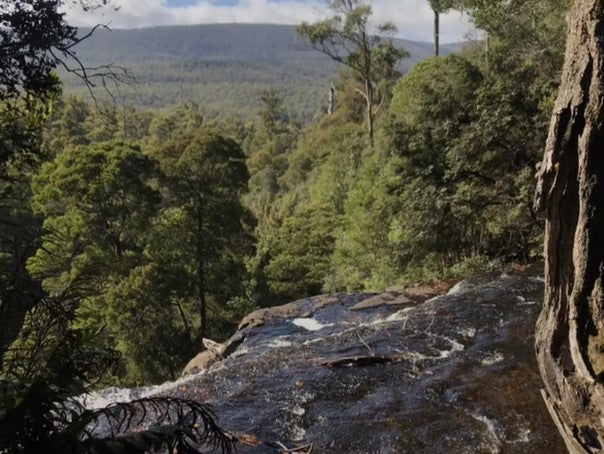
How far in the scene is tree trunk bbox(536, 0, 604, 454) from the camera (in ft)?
15.7

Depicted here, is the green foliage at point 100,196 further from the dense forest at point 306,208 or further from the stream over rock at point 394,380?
the stream over rock at point 394,380

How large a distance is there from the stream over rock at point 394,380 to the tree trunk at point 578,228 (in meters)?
1.48

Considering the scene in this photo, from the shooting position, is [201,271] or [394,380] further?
[201,271]

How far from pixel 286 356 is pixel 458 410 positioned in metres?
3.56

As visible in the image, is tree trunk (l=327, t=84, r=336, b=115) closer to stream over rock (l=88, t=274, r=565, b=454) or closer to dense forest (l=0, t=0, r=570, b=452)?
dense forest (l=0, t=0, r=570, b=452)

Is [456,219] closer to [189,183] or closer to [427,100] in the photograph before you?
[427,100]

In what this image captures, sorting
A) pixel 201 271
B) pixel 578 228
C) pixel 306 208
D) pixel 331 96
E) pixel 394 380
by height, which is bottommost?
→ pixel 201 271

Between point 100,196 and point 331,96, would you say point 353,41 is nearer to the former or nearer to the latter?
point 100,196

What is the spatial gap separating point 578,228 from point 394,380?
408cm

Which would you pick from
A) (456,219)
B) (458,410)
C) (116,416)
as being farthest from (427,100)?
(116,416)

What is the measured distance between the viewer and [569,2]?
1435 centimetres

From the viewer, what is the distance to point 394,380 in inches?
325

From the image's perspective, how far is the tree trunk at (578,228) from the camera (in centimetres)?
480

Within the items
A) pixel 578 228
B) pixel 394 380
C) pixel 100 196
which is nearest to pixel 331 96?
pixel 100 196
